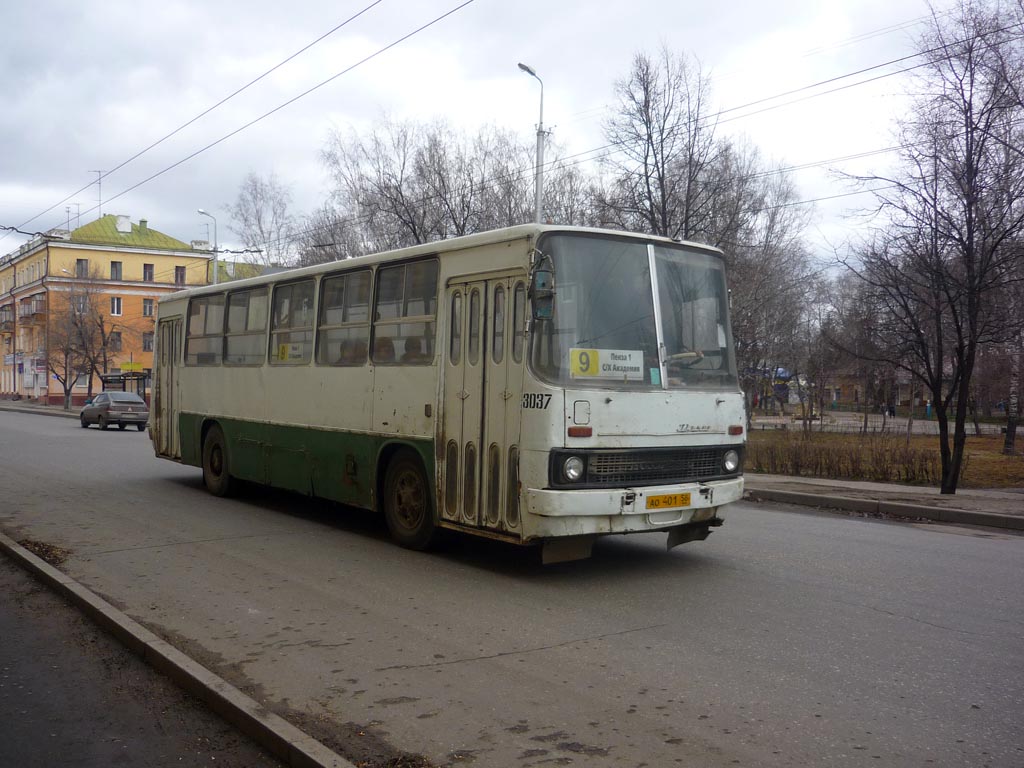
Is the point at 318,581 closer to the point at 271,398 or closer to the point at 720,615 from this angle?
the point at 720,615

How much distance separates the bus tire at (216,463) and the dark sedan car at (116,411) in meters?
25.7

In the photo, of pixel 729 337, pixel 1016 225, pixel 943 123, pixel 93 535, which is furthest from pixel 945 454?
pixel 93 535

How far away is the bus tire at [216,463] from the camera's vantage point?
520 inches

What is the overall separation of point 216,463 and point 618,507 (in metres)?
8.03

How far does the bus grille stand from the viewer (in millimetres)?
7477

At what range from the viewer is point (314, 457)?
1066 cm

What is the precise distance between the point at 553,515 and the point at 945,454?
1150 centimetres

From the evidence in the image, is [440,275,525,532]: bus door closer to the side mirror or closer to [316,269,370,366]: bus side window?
the side mirror

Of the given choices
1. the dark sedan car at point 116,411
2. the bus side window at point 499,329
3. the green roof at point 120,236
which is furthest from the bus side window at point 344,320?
the green roof at point 120,236

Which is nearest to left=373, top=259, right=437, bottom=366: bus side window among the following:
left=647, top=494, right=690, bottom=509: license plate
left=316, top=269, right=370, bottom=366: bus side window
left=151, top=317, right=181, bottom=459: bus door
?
Result: left=316, top=269, right=370, bottom=366: bus side window

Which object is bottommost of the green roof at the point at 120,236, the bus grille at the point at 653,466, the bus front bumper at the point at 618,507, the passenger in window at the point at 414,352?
the bus front bumper at the point at 618,507

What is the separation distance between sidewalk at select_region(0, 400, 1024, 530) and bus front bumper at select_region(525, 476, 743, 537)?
20.6ft

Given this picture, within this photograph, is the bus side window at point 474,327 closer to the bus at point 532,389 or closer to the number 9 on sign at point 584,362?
the bus at point 532,389

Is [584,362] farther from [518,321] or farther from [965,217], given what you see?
[965,217]
